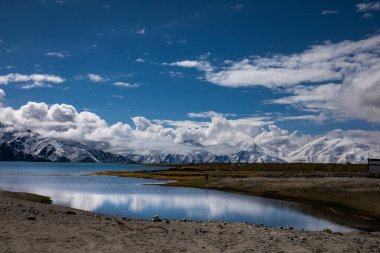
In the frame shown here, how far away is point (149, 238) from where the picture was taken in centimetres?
2203

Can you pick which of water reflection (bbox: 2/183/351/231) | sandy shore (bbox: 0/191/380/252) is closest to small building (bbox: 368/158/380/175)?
water reflection (bbox: 2/183/351/231)

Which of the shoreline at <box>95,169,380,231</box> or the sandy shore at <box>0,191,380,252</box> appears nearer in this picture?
the sandy shore at <box>0,191,380,252</box>

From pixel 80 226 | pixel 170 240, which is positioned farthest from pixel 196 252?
pixel 80 226

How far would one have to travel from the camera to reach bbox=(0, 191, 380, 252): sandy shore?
19.2 metres

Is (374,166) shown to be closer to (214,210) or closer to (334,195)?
(334,195)

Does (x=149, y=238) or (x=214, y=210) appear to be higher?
(x=149, y=238)

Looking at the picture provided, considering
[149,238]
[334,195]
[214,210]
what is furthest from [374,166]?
[149,238]

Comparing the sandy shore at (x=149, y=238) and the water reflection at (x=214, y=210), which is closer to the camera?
the sandy shore at (x=149, y=238)

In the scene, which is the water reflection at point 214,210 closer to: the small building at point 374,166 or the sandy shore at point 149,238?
the sandy shore at point 149,238

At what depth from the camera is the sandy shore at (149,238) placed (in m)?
19.2

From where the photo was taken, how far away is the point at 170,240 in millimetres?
21703

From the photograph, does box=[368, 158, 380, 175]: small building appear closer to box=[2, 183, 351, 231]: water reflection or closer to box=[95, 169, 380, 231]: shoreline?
box=[95, 169, 380, 231]: shoreline

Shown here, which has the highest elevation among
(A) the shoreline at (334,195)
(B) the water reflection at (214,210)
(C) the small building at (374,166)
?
(C) the small building at (374,166)

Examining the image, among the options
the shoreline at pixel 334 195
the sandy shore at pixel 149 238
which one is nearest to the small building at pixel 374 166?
the shoreline at pixel 334 195
